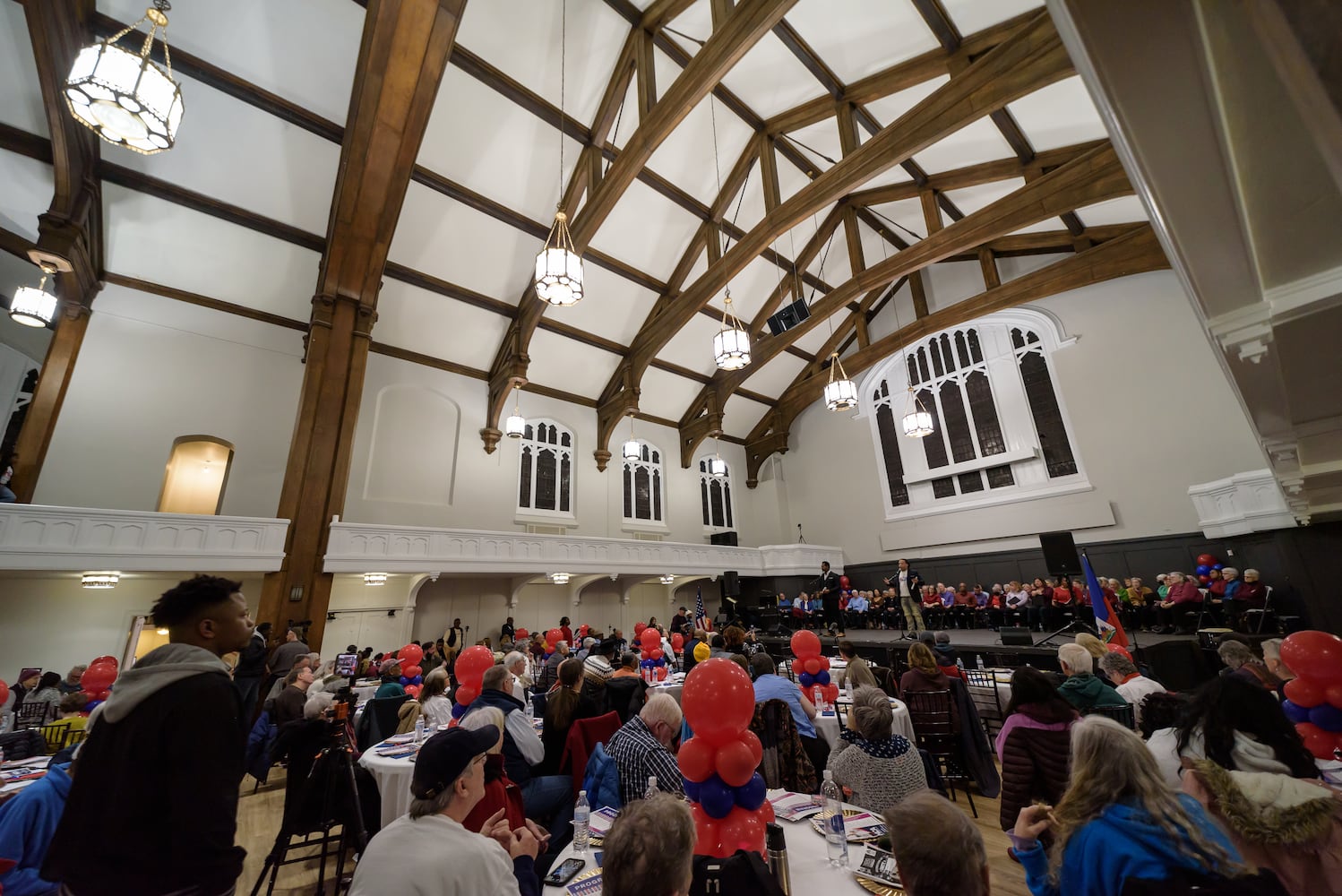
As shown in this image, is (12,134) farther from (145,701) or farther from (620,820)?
(620,820)

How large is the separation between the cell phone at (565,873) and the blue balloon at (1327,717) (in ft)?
11.7

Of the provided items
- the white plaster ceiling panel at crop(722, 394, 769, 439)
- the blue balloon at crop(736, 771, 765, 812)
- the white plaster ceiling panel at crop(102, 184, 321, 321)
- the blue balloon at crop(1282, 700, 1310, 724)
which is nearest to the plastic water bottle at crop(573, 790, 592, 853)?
the blue balloon at crop(736, 771, 765, 812)

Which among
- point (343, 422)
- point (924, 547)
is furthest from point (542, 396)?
point (924, 547)

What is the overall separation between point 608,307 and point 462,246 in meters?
3.41

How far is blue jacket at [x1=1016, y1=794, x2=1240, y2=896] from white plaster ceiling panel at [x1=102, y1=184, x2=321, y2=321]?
37.3ft

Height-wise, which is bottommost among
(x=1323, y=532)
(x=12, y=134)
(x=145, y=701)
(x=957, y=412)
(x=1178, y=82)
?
(x=145, y=701)

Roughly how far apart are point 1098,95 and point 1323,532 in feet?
32.5

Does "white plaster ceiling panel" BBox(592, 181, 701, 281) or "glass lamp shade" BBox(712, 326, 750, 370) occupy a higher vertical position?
"white plaster ceiling panel" BBox(592, 181, 701, 281)

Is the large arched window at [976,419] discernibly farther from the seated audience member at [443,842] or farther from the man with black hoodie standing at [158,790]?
the man with black hoodie standing at [158,790]

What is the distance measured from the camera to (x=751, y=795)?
1708mm

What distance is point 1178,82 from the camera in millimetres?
1104

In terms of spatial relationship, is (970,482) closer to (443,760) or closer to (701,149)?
(701,149)

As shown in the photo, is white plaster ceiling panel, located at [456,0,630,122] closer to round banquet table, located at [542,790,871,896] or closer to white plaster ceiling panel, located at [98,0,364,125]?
white plaster ceiling panel, located at [98,0,364,125]

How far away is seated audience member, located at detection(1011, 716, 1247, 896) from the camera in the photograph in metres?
1.15
